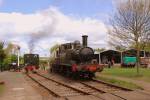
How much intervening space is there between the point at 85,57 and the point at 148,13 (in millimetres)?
6741

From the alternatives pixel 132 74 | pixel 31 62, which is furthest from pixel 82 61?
pixel 31 62

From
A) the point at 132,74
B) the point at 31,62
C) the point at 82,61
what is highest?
the point at 31,62

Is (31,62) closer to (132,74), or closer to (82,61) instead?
(132,74)

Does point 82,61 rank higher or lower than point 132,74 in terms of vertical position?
higher

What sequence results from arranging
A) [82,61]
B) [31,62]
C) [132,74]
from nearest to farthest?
[82,61], [132,74], [31,62]

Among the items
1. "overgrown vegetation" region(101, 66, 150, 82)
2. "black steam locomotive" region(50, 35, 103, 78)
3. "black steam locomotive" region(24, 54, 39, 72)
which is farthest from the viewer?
"black steam locomotive" region(24, 54, 39, 72)

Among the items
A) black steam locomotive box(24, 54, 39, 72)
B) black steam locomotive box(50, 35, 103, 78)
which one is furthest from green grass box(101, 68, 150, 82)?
black steam locomotive box(24, 54, 39, 72)

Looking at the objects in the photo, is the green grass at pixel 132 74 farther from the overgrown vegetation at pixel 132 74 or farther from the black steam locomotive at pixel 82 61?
the black steam locomotive at pixel 82 61

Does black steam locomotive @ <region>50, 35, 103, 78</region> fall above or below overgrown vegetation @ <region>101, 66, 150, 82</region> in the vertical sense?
above

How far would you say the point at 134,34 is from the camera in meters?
31.4

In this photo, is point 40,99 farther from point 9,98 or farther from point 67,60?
point 67,60

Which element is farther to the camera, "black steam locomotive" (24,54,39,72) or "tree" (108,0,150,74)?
"black steam locomotive" (24,54,39,72)

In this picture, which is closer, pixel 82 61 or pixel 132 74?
pixel 82 61

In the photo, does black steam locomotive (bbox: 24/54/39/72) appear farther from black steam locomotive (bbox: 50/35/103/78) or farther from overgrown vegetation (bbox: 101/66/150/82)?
black steam locomotive (bbox: 50/35/103/78)
